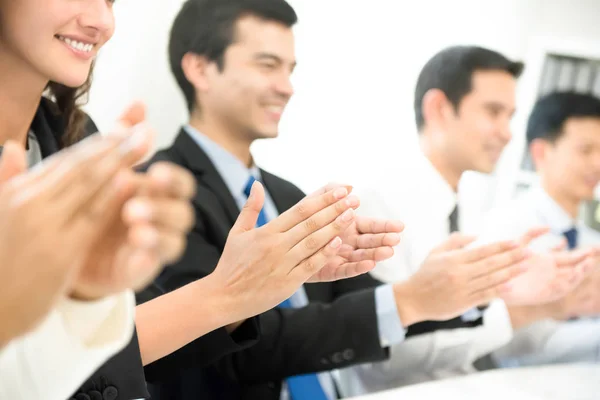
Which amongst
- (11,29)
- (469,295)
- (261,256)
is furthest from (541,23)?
(11,29)

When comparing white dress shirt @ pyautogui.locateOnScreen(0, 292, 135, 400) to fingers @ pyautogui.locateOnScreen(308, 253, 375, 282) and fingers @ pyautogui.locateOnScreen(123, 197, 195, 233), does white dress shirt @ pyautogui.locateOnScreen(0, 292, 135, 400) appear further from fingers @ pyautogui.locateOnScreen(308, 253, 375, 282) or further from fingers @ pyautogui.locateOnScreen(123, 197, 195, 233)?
fingers @ pyautogui.locateOnScreen(308, 253, 375, 282)

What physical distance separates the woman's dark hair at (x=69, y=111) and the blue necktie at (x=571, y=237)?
1.34m

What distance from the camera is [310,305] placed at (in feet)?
4.21

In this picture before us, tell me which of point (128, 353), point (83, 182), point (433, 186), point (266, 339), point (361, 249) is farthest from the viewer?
point (433, 186)

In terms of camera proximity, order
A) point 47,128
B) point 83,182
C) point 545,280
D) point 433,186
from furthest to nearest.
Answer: point 545,280 → point 433,186 → point 47,128 → point 83,182

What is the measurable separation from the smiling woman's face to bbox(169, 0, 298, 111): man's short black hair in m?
0.32

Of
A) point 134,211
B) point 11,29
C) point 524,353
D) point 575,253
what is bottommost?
point 524,353

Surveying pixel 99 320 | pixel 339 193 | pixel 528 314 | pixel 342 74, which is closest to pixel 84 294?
pixel 99 320

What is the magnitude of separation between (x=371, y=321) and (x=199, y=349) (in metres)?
0.37

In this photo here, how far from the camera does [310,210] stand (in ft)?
2.93

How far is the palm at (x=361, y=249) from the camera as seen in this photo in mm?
1041

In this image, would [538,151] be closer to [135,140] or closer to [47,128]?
[47,128]

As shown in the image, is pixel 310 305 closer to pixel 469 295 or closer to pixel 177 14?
pixel 469 295

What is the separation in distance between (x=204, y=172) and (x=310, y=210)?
1.42ft
